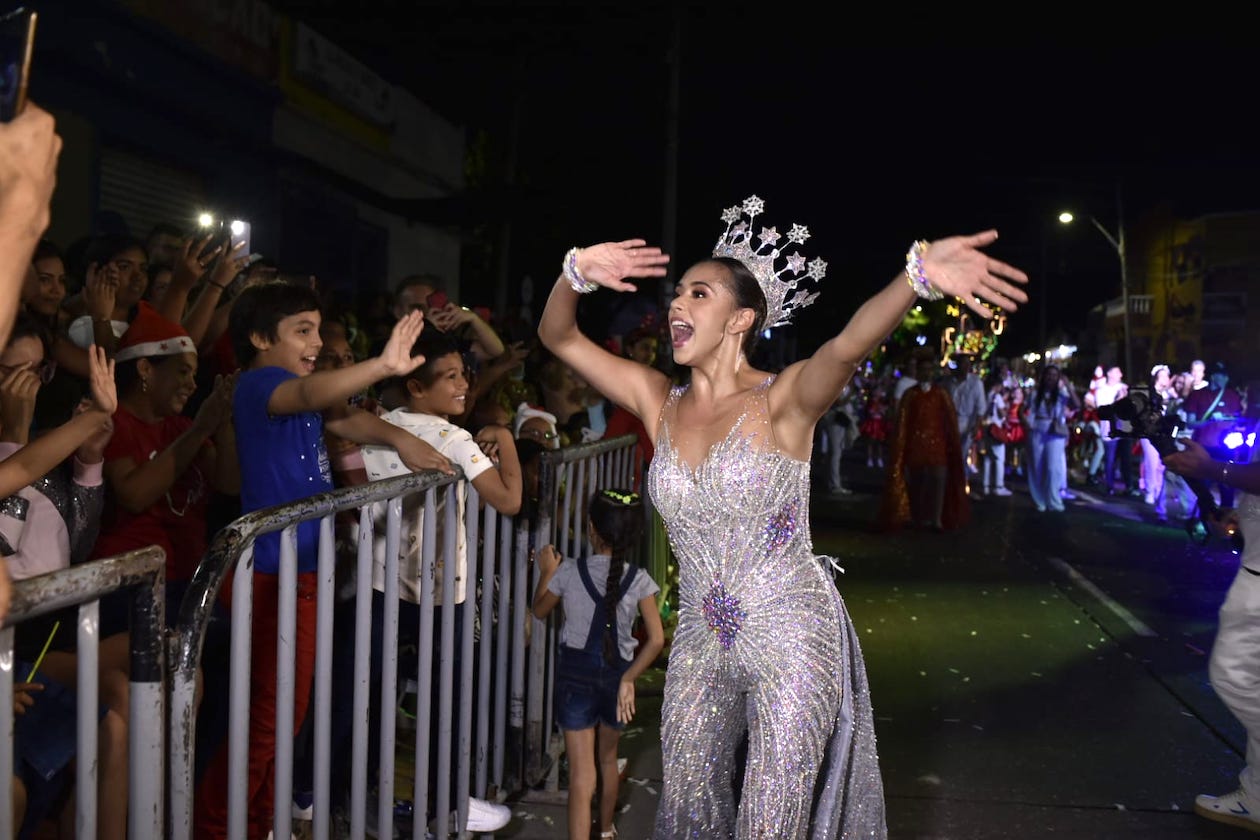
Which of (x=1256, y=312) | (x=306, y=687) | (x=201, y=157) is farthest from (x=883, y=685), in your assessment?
(x=1256, y=312)

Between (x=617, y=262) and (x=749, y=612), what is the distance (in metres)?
1.16

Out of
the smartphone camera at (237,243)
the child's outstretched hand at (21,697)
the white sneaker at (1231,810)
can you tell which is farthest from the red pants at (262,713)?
the white sneaker at (1231,810)

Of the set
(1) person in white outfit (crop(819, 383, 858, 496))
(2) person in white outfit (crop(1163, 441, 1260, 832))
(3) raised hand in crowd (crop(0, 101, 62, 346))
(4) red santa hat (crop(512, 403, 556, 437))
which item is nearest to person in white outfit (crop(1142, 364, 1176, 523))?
(1) person in white outfit (crop(819, 383, 858, 496))

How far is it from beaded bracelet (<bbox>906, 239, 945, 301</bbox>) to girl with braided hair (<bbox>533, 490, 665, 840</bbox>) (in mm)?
1712

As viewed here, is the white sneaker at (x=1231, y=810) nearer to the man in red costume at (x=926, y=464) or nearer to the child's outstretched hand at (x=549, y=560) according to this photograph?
the child's outstretched hand at (x=549, y=560)

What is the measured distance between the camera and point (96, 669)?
2.26m

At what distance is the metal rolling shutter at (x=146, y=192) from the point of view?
1438 centimetres

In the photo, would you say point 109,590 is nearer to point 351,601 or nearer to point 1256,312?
point 351,601

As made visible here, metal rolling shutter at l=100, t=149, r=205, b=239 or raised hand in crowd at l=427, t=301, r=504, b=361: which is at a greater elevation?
metal rolling shutter at l=100, t=149, r=205, b=239

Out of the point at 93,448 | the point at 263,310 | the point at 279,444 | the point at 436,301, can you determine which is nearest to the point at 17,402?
the point at 93,448

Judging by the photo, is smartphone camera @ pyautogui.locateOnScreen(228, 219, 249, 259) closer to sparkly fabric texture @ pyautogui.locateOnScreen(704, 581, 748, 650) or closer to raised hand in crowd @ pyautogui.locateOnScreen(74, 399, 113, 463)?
raised hand in crowd @ pyautogui.locateOnScreen(74, 399, 113, 463)

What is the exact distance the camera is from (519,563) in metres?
5.13

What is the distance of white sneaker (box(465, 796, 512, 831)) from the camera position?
4625mm

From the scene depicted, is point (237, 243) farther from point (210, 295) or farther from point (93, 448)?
point (93, 448)
